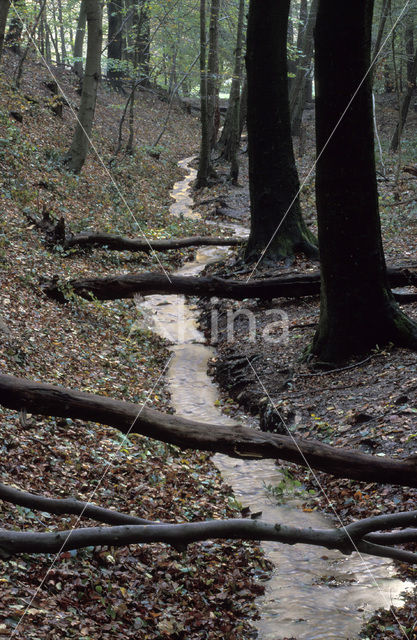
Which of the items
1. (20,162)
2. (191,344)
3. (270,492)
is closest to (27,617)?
(270,492)

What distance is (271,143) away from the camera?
11438 millimetres

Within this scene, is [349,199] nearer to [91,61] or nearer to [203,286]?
[203,286]

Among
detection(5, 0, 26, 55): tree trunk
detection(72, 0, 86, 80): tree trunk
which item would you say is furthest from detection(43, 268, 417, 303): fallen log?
detection(72, 0, 86, 80): tree trunk

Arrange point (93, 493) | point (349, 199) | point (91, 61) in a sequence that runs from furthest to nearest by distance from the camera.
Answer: point (91, 61) < point (349, 199) < point (93, 493)

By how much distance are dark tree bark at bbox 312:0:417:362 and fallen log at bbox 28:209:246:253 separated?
506cm

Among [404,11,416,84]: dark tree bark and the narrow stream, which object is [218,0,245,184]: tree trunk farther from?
the narrow stream

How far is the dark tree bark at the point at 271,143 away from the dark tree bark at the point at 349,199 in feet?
11.3

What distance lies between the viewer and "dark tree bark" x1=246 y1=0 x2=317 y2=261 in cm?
1087

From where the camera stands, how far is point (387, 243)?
44.9 ft

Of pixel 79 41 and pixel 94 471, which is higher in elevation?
pixel 79 41

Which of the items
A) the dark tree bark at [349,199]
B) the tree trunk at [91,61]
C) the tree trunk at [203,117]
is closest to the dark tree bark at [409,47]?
the tree trunk at [203,117]

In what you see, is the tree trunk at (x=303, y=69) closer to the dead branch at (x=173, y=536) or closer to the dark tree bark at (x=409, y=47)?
the dark tree bark at (x=409, y=47)

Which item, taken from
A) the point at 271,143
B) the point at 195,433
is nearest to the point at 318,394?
the point at 195,433

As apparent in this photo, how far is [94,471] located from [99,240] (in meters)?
7.67
